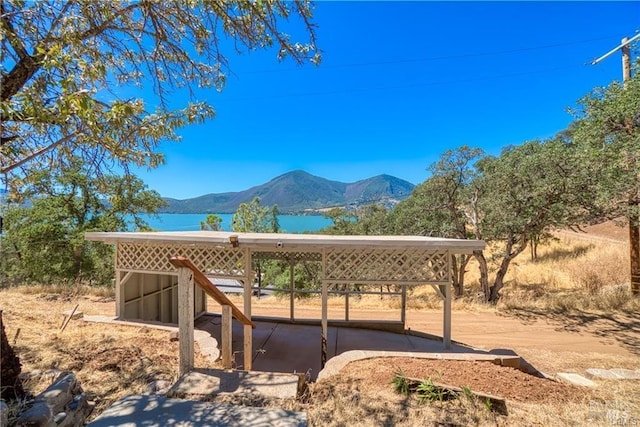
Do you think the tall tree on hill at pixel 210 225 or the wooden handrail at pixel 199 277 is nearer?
the wooden handrail at pixel 199 277

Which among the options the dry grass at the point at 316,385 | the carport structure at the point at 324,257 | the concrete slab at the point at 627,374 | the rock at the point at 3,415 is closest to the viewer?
the rock at the point at 3,415

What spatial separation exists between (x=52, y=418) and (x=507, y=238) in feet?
38.0

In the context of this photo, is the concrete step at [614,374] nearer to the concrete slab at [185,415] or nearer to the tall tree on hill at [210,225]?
the concrete slab at [185,415]

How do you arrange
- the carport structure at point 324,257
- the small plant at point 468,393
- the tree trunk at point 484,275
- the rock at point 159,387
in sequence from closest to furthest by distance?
the rock at point 159,387 → the small plant at point 468,393 → the carport structure at point 324,257 → the tree trunk at point 484,275

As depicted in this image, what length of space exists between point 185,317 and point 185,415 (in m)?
1.00

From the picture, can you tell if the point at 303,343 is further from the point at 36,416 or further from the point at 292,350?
the point at 36,416

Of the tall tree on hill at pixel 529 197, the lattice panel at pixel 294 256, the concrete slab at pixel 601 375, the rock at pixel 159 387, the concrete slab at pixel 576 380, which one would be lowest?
the concrete slab at pixel 601 375

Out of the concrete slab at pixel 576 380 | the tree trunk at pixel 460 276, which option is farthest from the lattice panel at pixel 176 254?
the tree trunk at pixel 460 276

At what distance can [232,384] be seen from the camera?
2.90m

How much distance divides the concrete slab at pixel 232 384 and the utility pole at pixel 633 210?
6.97m

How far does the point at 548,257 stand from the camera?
21109mm

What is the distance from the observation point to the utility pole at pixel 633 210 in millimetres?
7160

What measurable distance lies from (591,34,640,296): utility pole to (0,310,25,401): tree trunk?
8938 millimetres

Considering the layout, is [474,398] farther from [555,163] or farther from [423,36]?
[423,36]
